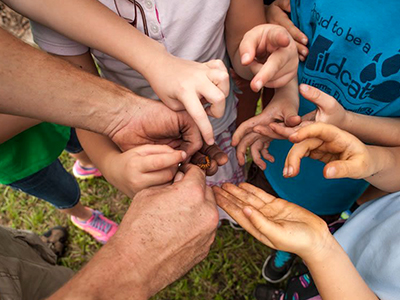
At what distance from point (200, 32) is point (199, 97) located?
381 millimetres

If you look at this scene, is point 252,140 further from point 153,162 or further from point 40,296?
point 40,296

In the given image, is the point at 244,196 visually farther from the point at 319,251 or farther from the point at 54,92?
the point at 54,92

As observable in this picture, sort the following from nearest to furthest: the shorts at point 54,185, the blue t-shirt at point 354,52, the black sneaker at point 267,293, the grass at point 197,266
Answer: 1. the blue t-shirt at point 354,52
2. the shorts at point 54,185
3. the black sneaker at point 267,293
4. the grass at point 197,266

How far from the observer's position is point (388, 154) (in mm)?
1069

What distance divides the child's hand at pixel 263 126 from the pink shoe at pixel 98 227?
58.7 inches

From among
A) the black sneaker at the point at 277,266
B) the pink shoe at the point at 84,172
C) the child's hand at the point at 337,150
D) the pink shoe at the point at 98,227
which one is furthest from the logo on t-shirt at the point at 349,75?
the pink shoe at the point at 84,172

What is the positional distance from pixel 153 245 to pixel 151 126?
1.53 ft

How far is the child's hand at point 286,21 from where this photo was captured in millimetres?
1313

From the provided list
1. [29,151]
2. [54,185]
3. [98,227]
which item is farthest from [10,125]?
[98,227]

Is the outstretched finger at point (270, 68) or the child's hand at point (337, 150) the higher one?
the outstretched finger at point (270, 68)

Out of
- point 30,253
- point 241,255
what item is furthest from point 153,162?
point 241,255

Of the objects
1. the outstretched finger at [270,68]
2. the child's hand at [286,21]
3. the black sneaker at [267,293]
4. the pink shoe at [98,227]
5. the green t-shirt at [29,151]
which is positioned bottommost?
the pink shoe at [98,227]

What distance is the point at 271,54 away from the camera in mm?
1073

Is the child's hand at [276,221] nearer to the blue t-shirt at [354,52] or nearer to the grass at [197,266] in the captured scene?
the blue t-shirt at [354,52]
